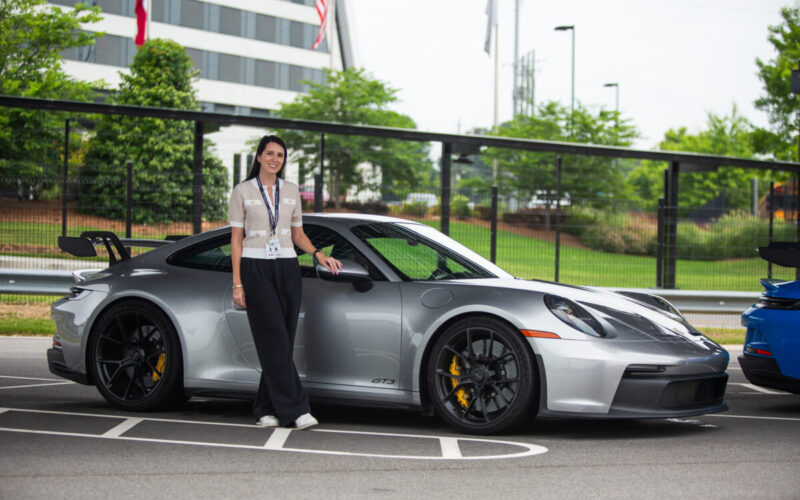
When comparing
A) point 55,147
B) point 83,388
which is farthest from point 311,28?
point 83,388

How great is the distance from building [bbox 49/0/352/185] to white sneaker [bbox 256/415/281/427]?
47543mm

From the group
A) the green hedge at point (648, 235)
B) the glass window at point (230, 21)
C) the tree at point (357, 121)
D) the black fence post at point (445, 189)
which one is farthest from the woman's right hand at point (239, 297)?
the glass window at point (230, 21)

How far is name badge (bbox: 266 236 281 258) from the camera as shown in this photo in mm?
6375

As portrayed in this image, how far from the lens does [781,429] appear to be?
6.84 m

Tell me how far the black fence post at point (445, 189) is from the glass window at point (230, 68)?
49.0m

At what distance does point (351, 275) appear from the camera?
6422 millimetres

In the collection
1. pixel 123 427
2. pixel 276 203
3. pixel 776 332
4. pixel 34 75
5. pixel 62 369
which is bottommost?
pixel 123 427

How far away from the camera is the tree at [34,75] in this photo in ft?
83.0

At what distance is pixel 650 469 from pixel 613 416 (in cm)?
61

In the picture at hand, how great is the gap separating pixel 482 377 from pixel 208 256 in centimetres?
216

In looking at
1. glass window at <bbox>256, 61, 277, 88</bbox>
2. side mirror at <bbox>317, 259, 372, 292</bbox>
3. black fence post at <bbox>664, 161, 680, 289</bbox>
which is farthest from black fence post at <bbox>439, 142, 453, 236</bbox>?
glass window at <bbox>256, 61, 277, 88</bbox>

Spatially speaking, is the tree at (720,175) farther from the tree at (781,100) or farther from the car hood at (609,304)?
the car hood at (609,304)

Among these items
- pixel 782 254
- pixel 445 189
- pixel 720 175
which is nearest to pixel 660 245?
pixel 445 189

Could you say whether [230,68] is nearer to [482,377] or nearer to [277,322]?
[277,322]
